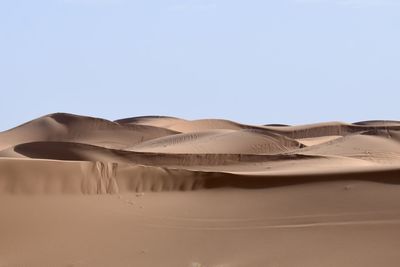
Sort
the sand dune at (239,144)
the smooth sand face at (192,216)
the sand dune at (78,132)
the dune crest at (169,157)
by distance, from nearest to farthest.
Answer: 1. the smooth sand face at (192,216)
2. the dune crest at (169,157)
3. the sand dune at (239,144)
4. the sand dune at (78,132)

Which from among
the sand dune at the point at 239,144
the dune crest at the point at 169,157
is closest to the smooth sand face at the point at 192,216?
the dune crest at the point at 169,157

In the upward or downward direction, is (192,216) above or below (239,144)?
below

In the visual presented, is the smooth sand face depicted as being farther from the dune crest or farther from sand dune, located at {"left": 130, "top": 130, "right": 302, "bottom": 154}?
sand dune, located at {"left": 130, "top": 130, "right": 302, "bottom": 154}

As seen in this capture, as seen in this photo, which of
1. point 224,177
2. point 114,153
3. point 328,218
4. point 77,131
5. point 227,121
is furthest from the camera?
point 227,121

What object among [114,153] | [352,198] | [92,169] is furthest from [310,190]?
[114,153]

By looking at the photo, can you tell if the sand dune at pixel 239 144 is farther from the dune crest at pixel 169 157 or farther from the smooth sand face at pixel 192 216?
the smooth sand face at pixel 192 216

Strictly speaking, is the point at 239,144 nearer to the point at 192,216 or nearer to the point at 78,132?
the point at 78,132

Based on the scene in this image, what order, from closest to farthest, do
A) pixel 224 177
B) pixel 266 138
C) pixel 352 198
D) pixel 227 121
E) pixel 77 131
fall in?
1. pixel 352 198
2. pixel 224 177
3. pixel 266 138
4. pixel 77 131
5. pixel 227 121

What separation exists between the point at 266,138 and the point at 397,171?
15.0 m

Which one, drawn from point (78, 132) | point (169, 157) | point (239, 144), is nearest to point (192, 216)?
point (169, 157)

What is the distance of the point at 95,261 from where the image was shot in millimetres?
8828

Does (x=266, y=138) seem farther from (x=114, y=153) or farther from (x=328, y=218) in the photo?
(x=328, y=218)

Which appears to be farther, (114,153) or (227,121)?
(227,121)

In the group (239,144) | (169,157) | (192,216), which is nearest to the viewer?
(192,216)
